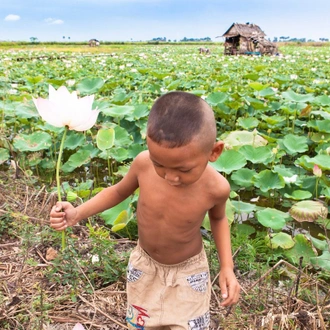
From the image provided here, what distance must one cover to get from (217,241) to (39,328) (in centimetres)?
61

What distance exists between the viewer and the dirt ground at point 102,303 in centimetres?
135

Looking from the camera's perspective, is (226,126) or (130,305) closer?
(130,305)

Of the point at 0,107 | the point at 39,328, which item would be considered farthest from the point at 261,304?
the point at 0,107

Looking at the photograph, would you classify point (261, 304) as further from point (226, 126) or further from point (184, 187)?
point (226, 126)

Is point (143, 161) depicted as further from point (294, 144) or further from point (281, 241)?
point (294, 144)

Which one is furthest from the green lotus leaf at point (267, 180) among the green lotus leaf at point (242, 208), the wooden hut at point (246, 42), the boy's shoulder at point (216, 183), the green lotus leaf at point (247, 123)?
the wooden hut at point (246, 42)

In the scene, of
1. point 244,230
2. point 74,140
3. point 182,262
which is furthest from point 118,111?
point 182,262

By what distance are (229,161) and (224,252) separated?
1.20m

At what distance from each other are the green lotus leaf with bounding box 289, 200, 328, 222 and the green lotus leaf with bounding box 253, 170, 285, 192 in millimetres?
288

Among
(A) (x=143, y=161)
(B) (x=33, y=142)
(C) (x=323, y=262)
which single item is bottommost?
(C) (x=323, y=262)

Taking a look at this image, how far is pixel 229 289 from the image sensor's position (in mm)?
1146

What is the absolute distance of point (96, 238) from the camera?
1563 mm

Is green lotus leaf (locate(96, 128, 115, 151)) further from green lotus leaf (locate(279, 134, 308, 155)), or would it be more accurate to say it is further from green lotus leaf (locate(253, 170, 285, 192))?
green lotus leaf (locate(279, 134, 308, 155))

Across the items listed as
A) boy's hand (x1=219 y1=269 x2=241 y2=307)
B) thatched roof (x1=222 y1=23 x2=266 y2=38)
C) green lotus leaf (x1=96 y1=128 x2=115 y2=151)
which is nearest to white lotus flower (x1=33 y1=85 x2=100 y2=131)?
boy's hand (x1=219 y1=269 x2=241 y2=307)
